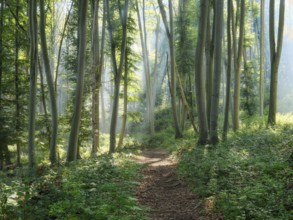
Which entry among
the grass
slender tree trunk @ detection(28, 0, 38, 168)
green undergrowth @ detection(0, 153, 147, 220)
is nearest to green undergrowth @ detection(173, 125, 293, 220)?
the grass

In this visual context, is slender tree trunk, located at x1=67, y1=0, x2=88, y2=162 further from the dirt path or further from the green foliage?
the green foliage

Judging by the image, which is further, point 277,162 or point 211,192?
point 277,162

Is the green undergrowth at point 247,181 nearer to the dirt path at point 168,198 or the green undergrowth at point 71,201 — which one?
the dirt path at point 168,198

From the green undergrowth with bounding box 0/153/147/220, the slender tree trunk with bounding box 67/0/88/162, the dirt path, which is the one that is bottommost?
the dirt path

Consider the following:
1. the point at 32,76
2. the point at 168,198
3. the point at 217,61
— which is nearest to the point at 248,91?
the point at 217,61

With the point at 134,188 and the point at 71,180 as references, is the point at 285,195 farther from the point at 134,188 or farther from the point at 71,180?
the point at 71,180

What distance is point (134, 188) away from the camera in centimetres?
671

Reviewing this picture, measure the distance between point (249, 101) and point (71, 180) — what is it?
1886 cm

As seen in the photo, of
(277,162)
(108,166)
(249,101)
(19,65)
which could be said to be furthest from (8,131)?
(249,101)

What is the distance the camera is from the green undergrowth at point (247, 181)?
167 inches

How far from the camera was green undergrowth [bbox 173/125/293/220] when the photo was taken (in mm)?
4230

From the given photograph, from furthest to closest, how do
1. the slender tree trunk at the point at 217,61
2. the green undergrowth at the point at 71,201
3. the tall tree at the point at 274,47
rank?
the tall tree at the point at 274,47 < the slender tree trunk at the point at 217,61 < the green undergrowth at the point at 71,201

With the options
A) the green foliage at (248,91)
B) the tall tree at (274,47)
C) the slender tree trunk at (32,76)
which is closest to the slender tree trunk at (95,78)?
the slender tree trunk at (32,76)

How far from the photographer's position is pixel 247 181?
18.0 feet
